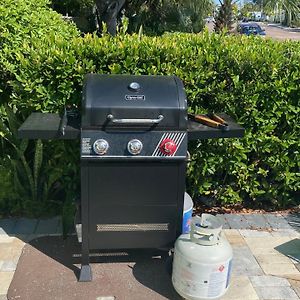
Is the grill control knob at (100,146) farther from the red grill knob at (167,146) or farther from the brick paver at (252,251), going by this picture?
the brick paver at (252,251)

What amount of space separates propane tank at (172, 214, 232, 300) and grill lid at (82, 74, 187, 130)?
28.4 inches

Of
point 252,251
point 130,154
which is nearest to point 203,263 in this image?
point 130,154

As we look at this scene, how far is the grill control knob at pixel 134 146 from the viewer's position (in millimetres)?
2771

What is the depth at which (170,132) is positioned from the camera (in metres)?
2.81

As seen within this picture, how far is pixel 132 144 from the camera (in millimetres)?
2771

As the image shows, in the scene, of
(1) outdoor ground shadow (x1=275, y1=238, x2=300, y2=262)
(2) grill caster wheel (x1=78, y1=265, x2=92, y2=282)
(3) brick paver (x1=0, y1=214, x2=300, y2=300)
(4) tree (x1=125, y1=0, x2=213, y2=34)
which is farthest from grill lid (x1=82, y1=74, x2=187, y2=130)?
(4) tree (x1=125, y1=0, x2=213, y2=34)

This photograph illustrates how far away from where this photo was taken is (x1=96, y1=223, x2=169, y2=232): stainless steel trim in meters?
3.02

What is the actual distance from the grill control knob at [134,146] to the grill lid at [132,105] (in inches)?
4.2

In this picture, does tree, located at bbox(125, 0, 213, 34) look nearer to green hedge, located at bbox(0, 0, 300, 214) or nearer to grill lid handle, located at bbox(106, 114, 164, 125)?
green hedge, located at bbox(0, 0, 300, 214)

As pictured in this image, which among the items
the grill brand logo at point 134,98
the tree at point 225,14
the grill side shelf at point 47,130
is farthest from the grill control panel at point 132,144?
the tree at point 225,14

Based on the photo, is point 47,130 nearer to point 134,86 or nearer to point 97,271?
point 134,86

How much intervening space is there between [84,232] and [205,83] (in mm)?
1688

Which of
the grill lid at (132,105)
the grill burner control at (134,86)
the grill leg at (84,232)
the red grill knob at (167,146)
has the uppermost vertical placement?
the grill burner control at (134,86)

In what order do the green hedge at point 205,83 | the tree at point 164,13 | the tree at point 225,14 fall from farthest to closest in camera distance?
the tree at point 225,14 → the tree at point 164,13 → the green hedge at point 205,83
